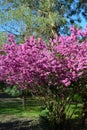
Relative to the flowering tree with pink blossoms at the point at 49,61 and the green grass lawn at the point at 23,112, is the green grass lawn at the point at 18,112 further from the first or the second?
the flowering tree with pink blossoms at the point at 49,61

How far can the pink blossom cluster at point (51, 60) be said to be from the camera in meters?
8.01

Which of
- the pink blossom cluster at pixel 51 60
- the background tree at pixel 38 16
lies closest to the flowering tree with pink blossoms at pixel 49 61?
the pink blossom cluster at pixel 51 60

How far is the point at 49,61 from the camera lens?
26.5 ft

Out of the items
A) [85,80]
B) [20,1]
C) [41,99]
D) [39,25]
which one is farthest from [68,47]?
[20,1]

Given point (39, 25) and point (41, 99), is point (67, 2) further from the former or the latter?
point (41, 99)

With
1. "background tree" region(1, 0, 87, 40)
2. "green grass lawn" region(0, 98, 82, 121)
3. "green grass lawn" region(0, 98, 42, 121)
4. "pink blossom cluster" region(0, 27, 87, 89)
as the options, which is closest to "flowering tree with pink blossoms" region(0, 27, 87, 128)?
"pink blossom cluster" region(0, 27, 87, 89)

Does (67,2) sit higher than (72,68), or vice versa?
(67,2)

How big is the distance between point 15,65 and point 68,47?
1265 millimetres

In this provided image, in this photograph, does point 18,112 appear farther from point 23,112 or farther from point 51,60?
point 51,60

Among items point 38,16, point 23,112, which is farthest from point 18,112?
point 38,16

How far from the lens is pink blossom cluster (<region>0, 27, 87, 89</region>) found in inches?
315

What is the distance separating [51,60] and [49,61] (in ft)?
0.16

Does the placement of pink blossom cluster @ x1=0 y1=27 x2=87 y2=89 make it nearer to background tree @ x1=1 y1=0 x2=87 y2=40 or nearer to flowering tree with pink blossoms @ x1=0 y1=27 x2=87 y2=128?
flowering tree with pink blossoms @ x1=0 y1=27 x2=87 y2=128

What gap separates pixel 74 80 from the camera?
8.22m
